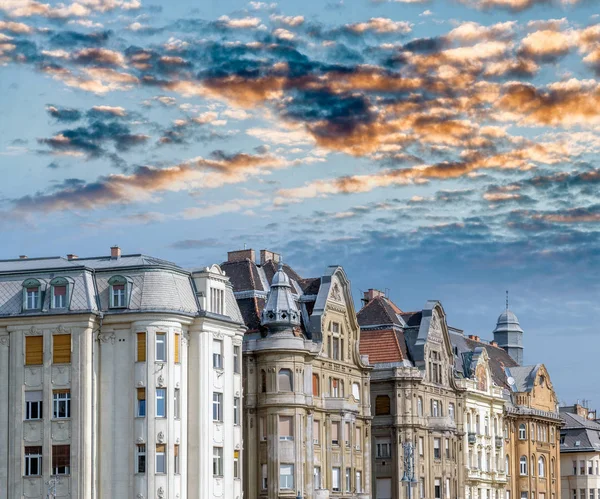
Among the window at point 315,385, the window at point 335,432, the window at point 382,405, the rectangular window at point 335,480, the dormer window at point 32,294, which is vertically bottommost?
the rectangular window at point 335,480

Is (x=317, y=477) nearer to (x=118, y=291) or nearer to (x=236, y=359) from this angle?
(x=236, y=359)

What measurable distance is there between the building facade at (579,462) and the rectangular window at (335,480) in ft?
201

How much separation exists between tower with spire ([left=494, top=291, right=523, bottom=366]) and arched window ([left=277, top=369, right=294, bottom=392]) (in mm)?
62637

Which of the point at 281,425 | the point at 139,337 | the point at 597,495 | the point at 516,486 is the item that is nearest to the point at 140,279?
the point at 139,337

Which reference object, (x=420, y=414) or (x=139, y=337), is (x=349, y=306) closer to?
(x=420, y=414)

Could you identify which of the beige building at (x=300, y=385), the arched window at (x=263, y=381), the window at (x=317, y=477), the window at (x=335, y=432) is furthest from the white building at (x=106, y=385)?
the window at (x=335, y=432)

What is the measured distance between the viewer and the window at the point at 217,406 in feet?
320

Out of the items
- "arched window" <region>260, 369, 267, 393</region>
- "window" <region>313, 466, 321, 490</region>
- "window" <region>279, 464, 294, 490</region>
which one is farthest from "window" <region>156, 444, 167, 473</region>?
"window" <region>313, 466, 321, 490</region>

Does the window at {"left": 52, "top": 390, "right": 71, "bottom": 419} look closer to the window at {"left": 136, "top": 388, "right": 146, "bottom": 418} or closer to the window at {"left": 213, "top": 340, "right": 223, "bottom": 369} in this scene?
the window at {"left": 136, "top": 388, "right": 146, "bottom": 418}

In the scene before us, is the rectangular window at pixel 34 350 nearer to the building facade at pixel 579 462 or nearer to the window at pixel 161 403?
the window at pixel 161 403

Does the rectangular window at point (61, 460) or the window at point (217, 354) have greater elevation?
the window at point (217, 354)

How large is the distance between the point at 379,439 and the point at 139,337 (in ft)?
114

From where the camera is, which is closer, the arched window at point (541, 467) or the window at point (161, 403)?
the window at point (161, 403)

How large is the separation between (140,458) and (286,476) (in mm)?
16264
